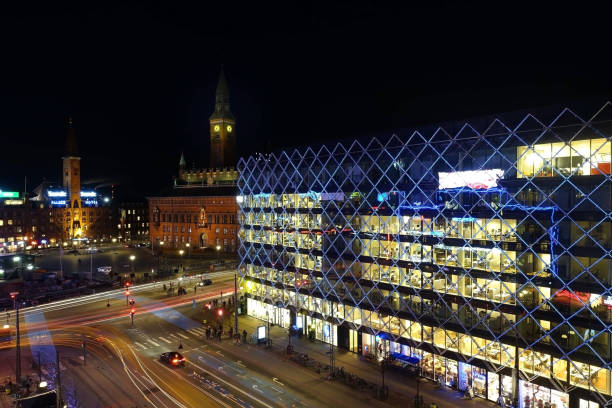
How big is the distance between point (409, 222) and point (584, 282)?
1319 cm

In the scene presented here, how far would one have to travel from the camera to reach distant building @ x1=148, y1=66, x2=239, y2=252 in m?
124

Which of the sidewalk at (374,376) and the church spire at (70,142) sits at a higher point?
the church spire at (70,142)

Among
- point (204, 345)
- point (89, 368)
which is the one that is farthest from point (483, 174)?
point (89, 368)

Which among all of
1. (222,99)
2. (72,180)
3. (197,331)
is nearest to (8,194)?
(72,180)

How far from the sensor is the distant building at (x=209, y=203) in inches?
4884

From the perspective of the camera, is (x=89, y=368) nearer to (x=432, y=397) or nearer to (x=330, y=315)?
A: (x=330, y=315)

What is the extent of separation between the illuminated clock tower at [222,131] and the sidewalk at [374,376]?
10218 cm

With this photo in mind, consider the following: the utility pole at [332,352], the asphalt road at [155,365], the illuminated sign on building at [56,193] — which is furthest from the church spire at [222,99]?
the utility pole at [332,352]

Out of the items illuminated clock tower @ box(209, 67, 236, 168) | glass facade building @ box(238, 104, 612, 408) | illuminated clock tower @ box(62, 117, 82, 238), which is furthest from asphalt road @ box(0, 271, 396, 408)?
illuminated clock tower @ box(62, 117, 82, 238)

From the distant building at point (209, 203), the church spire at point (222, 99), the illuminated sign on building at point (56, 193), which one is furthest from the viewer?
the illuminated sign on building at point (56, 193)

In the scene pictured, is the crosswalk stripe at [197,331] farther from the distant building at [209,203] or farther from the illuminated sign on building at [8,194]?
the illuminated sign on building at [8,194]

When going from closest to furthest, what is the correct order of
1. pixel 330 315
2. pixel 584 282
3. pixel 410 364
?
pixel 584 282 < pixel 410 364 < pixel 330 315

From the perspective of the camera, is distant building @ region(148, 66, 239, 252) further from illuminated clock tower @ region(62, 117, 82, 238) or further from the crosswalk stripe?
the crosswalk stripe

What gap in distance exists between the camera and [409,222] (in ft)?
123
